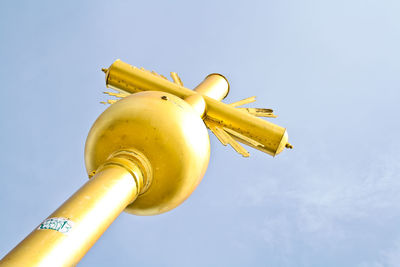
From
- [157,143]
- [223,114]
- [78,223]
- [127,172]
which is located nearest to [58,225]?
[78,223]

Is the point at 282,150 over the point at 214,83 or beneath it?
beneath

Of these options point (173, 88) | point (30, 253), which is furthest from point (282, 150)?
point (30, 253)

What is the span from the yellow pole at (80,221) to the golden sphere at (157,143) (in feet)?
1.12

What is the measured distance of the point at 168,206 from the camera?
4.71 m

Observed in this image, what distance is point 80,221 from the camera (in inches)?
133

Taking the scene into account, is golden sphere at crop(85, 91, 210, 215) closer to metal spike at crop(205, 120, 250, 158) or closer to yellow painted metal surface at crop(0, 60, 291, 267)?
yellow painted metal surface at crop(0, 60, 291, 267)

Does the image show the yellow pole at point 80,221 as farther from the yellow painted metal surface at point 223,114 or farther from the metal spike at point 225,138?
the yellow painted metal surface at point 223,114

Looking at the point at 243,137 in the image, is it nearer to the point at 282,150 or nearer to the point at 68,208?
the point at 282,150

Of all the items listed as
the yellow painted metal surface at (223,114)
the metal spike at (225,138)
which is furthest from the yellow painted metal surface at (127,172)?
the yellow painted metal surface at (223,114)

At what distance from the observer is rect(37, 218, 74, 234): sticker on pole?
3.23 m

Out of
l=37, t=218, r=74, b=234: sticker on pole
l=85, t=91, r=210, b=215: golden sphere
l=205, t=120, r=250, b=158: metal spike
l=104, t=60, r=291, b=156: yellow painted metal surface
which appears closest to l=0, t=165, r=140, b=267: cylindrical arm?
l=37, t=218, r=74, b=234: sticker on pole

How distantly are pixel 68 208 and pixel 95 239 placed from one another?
0.42 m

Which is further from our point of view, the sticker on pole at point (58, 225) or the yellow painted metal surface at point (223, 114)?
the yellow painted metal surface at point (223, 114)

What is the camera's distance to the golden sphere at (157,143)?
4.42 meters
